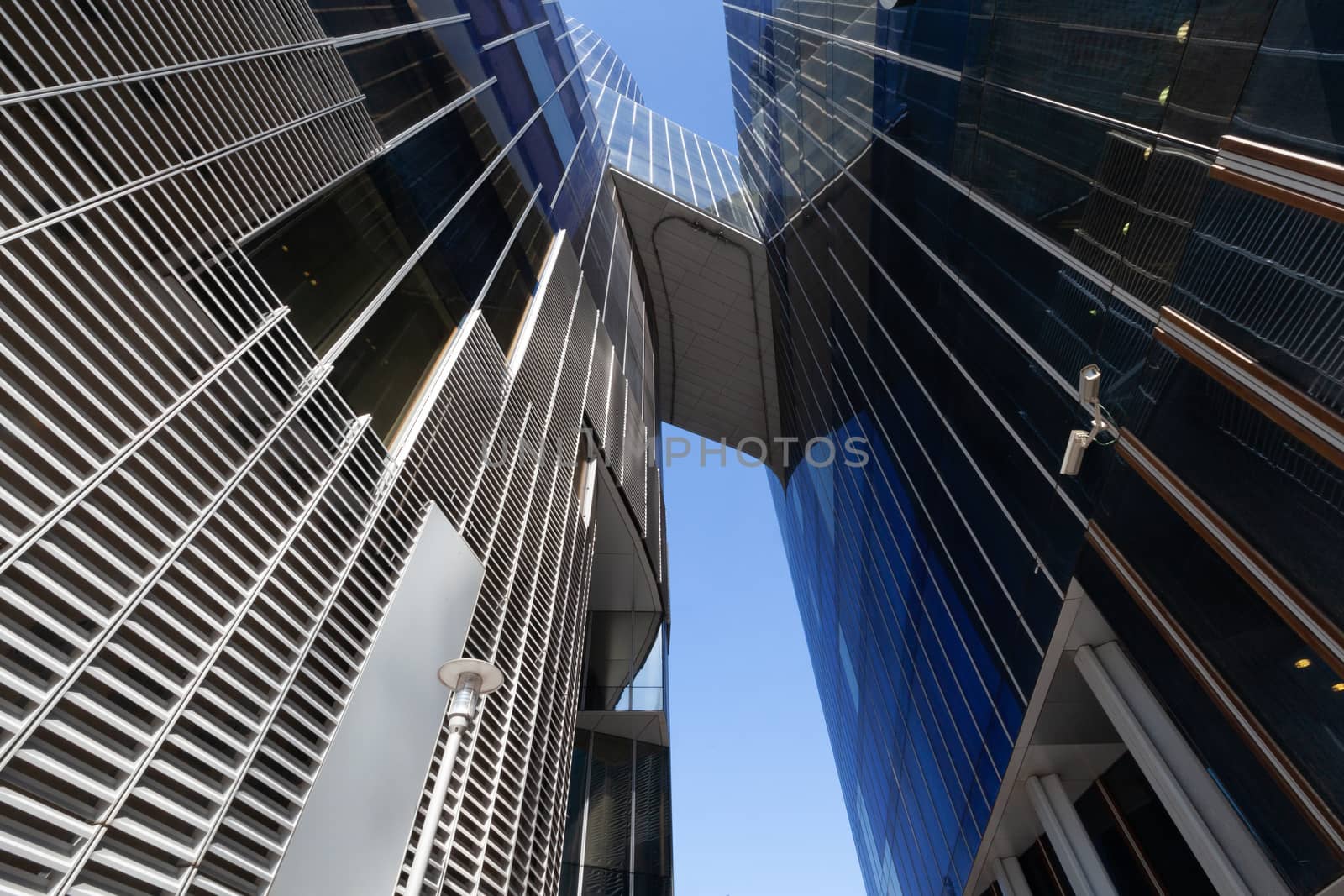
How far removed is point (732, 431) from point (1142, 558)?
1229 inches

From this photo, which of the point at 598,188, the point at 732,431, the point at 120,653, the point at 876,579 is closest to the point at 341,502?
the point at 120,653

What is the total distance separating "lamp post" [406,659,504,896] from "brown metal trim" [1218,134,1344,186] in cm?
597

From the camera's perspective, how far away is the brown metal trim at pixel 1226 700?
5145 mm

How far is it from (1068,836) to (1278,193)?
28.6 feet

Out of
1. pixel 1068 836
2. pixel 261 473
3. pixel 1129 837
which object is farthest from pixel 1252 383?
pixel 1068 836

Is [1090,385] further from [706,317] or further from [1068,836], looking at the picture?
[706,317]

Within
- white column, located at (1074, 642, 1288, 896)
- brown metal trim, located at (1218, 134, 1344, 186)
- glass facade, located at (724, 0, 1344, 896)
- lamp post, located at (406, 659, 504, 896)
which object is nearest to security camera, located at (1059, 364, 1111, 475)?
glass facade, located at (724, 0, 1344, 896)

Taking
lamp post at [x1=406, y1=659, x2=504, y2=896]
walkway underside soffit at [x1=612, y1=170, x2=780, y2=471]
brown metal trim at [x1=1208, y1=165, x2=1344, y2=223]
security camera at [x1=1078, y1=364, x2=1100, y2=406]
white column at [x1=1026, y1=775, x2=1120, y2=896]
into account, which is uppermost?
walkway underside soffit at [x1=612, y1=170, x2=780, y2=471]

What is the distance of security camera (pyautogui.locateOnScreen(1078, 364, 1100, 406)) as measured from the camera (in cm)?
633

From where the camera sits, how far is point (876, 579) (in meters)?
16.9

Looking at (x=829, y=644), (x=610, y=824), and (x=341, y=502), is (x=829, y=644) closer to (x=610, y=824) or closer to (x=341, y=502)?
(x=610, y=824)

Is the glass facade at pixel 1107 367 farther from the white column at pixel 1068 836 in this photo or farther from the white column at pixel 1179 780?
the white column at pixel 1179 780

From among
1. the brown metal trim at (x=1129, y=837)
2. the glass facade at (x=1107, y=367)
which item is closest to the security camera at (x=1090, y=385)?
the glass facade at (x=1107, y=367)

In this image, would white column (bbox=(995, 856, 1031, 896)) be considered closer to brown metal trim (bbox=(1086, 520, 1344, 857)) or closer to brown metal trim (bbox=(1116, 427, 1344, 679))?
brown metal trim (bbox=(1086, 520, 1344, 857))
